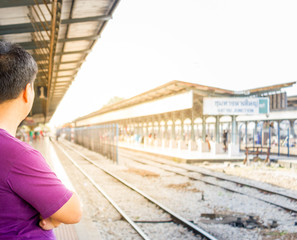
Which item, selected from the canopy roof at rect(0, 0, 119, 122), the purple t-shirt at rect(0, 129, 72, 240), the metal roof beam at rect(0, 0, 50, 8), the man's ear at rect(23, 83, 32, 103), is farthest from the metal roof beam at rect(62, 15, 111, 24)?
the purple t-shirt at rect(0, 129, 72, 240)

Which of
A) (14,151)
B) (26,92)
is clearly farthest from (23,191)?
(26,92)

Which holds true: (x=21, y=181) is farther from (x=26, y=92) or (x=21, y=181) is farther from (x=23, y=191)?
(x=26, y=92)

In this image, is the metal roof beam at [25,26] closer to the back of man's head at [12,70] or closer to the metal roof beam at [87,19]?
the metal roof beam at [87,19]

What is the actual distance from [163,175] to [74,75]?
24.9 feet

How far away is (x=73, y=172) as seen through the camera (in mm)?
14812

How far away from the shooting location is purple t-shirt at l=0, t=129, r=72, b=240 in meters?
1.14

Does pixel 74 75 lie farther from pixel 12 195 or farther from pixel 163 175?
pixel 12 195

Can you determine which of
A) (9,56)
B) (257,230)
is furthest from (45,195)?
(257,230)

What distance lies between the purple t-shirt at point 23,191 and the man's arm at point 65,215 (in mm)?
26

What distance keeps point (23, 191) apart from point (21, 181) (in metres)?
0.04

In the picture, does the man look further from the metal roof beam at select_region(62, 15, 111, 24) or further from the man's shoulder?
the metal roof beam at select_region(62, 15, 111, 24)

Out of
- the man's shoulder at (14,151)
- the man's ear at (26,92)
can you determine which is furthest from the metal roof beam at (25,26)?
the man's shoulder at (14,151)

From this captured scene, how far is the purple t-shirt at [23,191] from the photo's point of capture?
1.14 meters

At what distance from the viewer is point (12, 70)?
128cm
